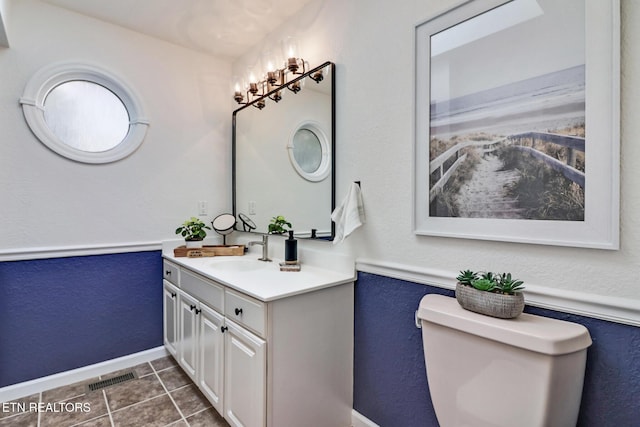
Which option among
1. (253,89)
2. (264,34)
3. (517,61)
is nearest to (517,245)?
(517,61)

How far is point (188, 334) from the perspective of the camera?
1960 millimetres

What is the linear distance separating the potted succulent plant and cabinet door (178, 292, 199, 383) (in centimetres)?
146

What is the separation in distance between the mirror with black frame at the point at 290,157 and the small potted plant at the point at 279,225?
3 centimetres

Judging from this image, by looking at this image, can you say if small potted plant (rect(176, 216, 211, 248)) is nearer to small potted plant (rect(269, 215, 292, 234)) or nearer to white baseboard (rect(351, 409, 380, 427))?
small potted plant (rect(269, 215, 292, 234))

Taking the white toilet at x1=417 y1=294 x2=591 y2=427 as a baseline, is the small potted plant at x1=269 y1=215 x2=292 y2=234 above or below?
above

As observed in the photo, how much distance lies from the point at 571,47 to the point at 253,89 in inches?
75.0

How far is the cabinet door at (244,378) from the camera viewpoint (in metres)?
1.31

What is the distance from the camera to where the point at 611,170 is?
91cm

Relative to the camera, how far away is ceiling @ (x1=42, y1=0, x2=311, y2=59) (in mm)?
1955

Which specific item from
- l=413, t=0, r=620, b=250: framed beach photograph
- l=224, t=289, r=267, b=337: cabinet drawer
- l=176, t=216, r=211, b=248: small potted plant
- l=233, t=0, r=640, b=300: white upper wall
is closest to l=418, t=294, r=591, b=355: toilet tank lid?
l=233, t=0, r=640, b=300: white upper wall

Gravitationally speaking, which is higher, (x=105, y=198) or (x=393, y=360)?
(x=105, y=198)

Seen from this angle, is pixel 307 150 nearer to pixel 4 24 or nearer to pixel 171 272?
pixel 171 272

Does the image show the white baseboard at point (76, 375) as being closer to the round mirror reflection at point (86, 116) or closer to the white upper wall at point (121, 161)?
the white upper wall at point (121, 161)

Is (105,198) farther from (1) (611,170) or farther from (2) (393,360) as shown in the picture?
(1) (611,170)
